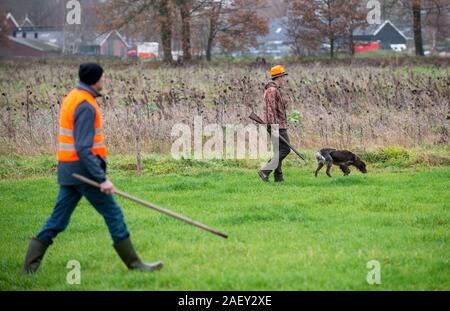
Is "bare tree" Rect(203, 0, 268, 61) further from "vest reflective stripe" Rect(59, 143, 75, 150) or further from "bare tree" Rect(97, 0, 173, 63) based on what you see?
"vest reflective stripe" Rect(59, 143, 75, 150)

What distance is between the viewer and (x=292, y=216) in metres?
9.78

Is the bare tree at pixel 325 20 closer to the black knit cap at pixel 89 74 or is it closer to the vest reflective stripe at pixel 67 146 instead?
the black knit cap at pixel 89 74

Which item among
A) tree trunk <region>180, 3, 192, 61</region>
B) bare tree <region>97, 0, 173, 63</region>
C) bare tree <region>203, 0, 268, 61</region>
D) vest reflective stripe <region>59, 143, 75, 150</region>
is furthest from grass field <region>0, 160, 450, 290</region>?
bare tree <region>203, 0, 268, 61</region>

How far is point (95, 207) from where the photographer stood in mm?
7270

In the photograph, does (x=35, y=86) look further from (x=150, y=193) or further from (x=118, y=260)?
(x=118, y=260)

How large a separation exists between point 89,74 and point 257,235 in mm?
2934

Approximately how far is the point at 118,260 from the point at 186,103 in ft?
35.6

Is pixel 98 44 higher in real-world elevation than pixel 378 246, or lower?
higher

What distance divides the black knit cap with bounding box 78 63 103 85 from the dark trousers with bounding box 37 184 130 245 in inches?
42.1

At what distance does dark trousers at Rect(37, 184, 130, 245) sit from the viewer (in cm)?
716

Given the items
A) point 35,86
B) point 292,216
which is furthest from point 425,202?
point 35,86

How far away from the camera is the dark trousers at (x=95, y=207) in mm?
7164
